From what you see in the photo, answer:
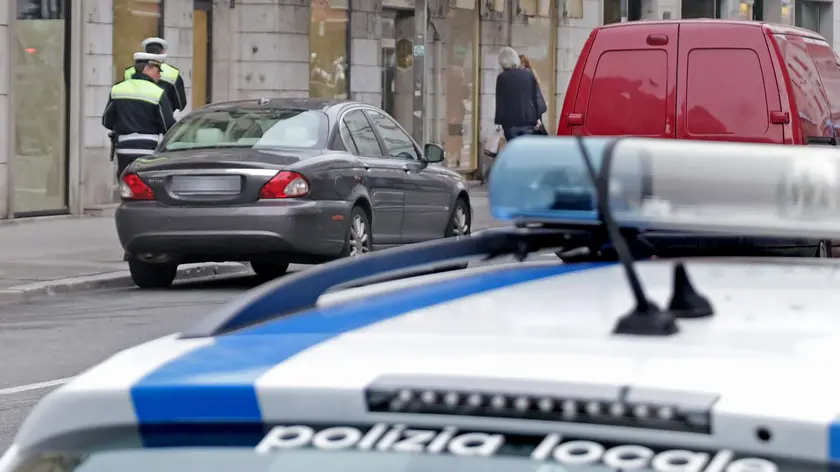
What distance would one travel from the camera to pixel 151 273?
13680 mm

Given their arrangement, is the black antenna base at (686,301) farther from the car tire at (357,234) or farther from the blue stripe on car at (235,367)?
the car tire at (357,234)

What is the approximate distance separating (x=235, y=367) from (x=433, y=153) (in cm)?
1230

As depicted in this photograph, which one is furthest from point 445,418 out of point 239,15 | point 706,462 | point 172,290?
point 239,15

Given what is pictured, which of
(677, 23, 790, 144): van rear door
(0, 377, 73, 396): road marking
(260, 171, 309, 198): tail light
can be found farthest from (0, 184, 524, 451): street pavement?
(677, 23, 790, 144): van rear door

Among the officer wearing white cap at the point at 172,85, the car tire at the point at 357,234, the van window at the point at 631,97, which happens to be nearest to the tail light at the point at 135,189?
the car tire at the point at 357,234

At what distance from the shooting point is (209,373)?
79.9 inches

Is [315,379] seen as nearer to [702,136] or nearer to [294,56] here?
[702,136]

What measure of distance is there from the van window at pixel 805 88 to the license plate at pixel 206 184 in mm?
3883

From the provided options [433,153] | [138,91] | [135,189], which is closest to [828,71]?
[433,153]

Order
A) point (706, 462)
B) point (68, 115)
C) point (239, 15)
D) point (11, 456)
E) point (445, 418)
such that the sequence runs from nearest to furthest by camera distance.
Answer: point (706, 462) < point (445, 418) < point (11, 456) < point (68, 115) < point (239, 15)

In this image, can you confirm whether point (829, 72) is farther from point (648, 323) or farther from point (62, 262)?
point (648, 323)

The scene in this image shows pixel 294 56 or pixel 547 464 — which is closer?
pixel 547 464

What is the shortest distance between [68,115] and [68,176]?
689 millimetres

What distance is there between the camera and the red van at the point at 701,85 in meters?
11.2
